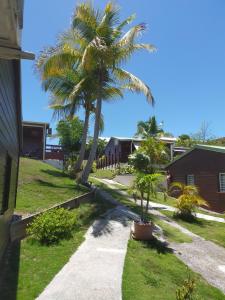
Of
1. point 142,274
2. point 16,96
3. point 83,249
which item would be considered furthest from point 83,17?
point 142,274

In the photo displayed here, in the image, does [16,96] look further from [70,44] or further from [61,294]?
[70,44]

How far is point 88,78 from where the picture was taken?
21828 mm

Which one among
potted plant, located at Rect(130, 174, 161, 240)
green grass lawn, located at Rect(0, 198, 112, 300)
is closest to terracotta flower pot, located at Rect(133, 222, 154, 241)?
potted plant, located at Rect(130, 174, 161, 240)

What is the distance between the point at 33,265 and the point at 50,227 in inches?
79.4

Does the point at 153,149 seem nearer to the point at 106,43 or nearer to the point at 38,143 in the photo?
the point at 106,43

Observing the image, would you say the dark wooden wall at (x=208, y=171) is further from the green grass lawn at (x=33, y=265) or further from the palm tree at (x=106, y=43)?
the green grass lawn at (x=33, y=265)

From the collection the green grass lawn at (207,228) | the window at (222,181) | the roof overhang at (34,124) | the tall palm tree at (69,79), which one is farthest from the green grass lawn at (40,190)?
the roof overhang at (34,124)

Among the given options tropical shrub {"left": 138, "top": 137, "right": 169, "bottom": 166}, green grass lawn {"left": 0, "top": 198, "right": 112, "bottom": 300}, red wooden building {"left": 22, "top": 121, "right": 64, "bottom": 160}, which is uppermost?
red wooden building {"left": 22, "top": 121, "right": 64, "bottom": 160}

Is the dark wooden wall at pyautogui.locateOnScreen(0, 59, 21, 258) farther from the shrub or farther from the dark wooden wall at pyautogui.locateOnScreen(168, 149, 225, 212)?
the dark wooden wall at pyautogui.locateOnScreen(168, 149, 225, 212)

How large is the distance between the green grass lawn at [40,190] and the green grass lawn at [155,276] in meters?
4.57

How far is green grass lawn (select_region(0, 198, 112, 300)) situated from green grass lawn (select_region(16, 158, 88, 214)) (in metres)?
2.70

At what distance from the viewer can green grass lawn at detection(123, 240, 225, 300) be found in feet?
24.4

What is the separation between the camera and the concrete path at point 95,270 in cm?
692

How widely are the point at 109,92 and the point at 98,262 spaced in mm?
15433
